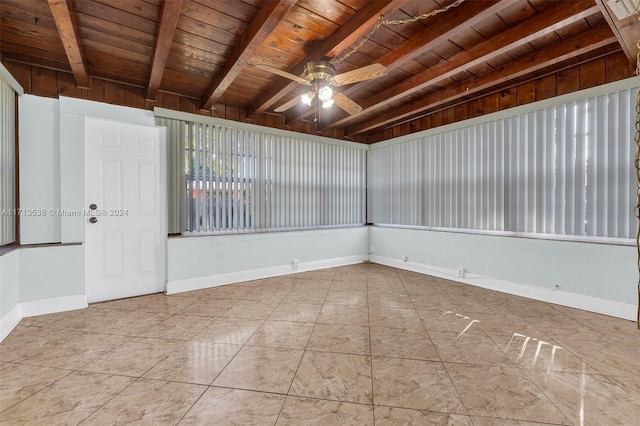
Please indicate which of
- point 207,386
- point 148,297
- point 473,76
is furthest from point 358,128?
point 207,386

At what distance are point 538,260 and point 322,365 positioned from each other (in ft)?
10.3

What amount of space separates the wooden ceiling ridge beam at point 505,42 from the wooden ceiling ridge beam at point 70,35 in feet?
11.1

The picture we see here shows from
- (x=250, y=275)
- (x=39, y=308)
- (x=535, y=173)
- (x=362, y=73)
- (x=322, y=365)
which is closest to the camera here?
(x=322, y=365)

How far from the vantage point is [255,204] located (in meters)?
4.58

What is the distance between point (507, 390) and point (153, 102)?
4.86 meters

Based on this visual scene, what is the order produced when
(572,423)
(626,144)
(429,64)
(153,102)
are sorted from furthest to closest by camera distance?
(153,102) < (429,64) < (626,144) < (572,423)

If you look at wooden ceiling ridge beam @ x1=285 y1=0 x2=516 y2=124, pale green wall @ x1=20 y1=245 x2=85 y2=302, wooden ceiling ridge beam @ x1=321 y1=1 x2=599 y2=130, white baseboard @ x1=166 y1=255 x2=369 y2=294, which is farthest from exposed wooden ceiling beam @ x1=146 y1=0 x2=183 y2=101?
wooden ceiling ridge beam @ x1=321 y1=1 x2=599 y2=130

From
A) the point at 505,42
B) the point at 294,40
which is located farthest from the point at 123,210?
the point at 505,42

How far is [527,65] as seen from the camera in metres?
3.09

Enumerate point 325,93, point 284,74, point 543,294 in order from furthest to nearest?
point 543,294, point 325,93, point 284,74

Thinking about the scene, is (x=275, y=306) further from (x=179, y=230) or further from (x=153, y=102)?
(x=153, y=102)

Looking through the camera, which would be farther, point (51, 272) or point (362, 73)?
point (51, 272)

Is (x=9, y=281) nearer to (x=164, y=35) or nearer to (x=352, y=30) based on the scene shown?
(x=164, y=35)

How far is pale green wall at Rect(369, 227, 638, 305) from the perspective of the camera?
299 centimetres
